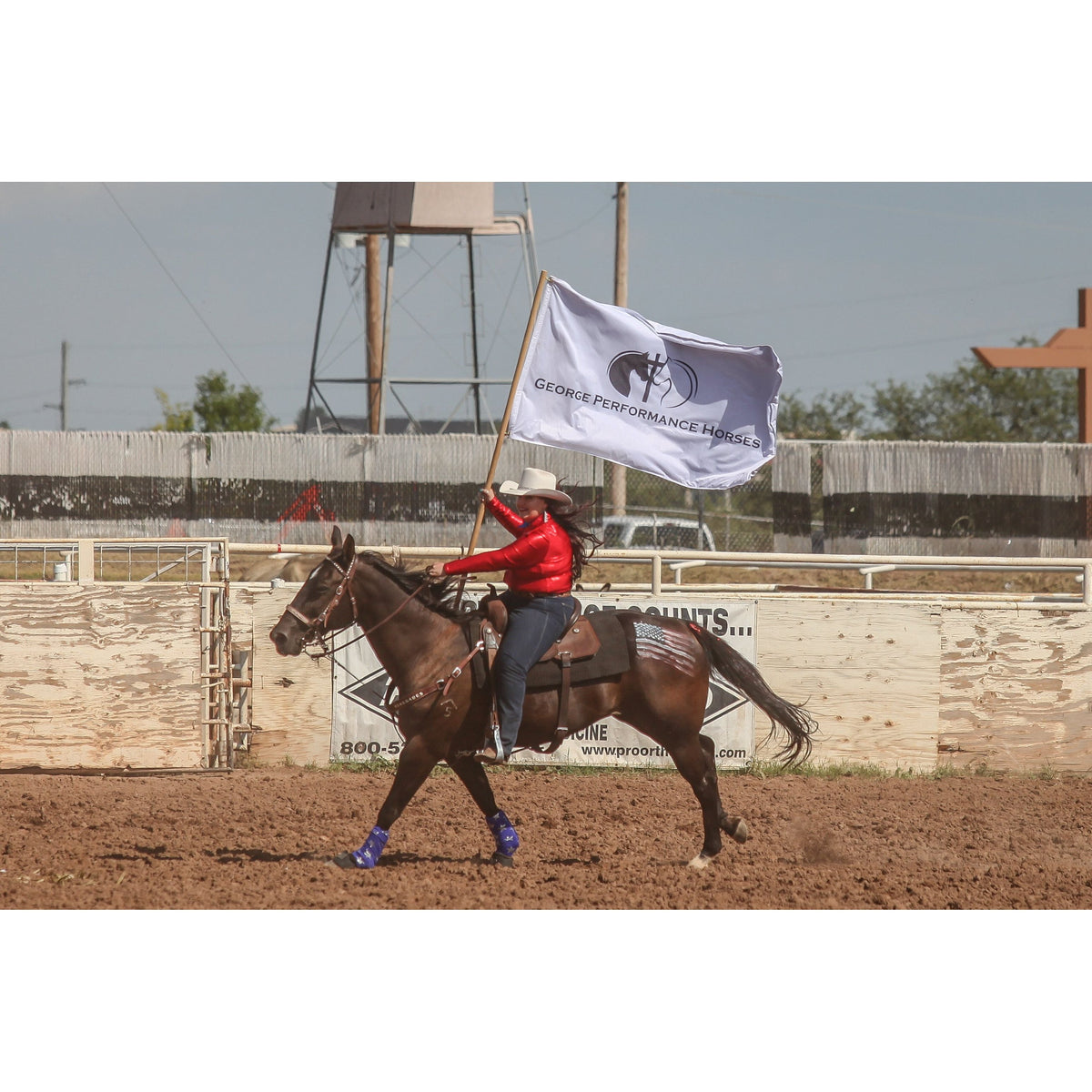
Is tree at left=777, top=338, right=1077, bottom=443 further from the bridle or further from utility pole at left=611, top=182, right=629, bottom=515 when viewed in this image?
the bridle

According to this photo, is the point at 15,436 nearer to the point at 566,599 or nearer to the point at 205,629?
the point at 205,629

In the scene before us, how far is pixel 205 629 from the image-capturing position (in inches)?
411

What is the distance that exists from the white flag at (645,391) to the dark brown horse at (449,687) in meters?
1.65

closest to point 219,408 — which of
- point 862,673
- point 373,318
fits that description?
point 373,318

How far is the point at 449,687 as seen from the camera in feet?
24.5

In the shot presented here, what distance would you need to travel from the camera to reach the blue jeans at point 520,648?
740 cm

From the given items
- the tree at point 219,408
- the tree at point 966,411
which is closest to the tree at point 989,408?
the tree at point 966,411

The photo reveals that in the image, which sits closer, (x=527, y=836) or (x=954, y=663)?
(x=527, y=836)

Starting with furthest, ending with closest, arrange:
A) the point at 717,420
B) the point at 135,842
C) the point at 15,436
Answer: the point at 15,436 < the point at 717,420 < the point at 135,842

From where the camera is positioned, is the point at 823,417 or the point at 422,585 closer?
the point at 422,585

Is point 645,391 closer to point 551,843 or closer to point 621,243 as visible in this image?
point 551,843

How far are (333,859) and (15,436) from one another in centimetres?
1774

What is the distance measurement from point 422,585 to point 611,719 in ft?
12.3
